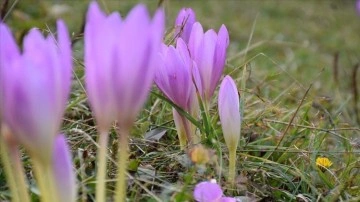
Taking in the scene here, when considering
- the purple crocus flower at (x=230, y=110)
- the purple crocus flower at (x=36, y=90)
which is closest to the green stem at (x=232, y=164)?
the purple crocus flower at (x=230, y=110)


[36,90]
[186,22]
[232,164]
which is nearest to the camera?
[36,90]

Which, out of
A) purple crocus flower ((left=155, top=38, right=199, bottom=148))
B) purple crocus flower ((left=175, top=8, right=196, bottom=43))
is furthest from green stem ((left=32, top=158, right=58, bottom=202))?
purple crocus flower ((left=175, top=8, right=196, bottom=43))

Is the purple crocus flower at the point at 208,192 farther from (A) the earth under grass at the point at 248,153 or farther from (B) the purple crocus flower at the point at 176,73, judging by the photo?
(B) the purple crocus flower at the point at 176,73

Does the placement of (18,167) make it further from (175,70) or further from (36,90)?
(175,70)

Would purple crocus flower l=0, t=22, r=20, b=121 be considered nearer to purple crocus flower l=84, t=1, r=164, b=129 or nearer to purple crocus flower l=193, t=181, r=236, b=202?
purple crocus flower l=84, t=1, r=164, b=129

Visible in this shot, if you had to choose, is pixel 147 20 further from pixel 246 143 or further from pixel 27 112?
pixel 246 143

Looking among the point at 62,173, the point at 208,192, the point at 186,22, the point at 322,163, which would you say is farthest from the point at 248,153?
the point at 62,173

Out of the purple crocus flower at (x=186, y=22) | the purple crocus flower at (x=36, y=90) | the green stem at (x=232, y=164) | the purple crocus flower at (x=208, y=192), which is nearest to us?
the purple crocus flower at (x=36, y=90)
